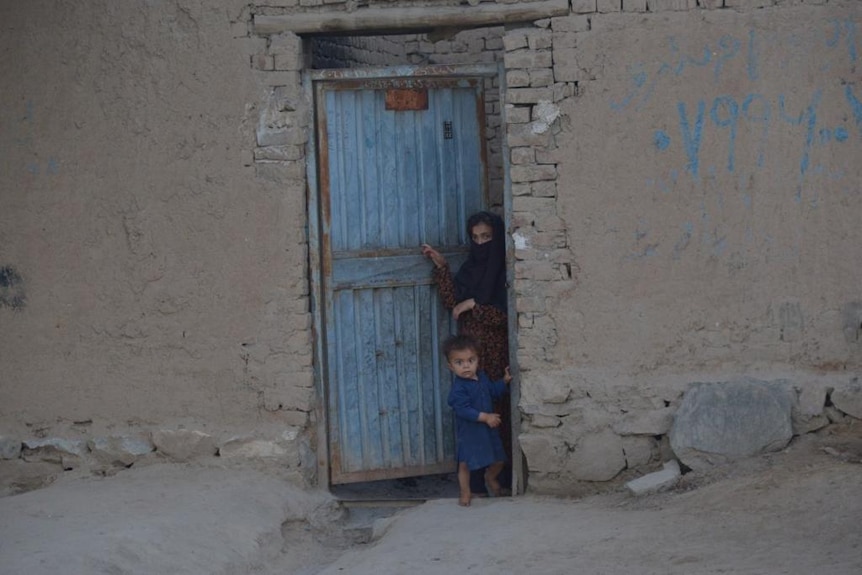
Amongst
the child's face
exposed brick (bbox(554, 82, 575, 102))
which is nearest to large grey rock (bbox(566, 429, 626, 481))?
the child's face

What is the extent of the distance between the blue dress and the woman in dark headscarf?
8.1 inches

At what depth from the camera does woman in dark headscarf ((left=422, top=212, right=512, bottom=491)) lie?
6195mm

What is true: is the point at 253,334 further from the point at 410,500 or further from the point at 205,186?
the point at 410,500

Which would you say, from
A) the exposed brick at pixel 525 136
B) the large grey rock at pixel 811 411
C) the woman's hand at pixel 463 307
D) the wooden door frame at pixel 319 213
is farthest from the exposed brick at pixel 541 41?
the large grey rock at pixel 811 411

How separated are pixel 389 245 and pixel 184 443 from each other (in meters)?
1.44

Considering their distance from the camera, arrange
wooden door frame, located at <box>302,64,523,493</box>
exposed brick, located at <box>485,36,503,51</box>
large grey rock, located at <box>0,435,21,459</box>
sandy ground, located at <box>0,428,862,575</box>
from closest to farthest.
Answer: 1. sandy ground, located at <box>0,428,862,575</box>
2. wooden door frame, located at <box>302,64,523,493</box>
3. large grey rock, located at <box>0,435,21,459</box>
4. exposed brick, located at <box>485,36,503,51</box>

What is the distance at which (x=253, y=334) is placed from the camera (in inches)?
240

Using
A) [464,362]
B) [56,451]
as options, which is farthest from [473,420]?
[56,451]

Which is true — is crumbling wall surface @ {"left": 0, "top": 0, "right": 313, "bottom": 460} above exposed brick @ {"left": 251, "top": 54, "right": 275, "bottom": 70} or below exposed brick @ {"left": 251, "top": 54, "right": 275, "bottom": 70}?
below

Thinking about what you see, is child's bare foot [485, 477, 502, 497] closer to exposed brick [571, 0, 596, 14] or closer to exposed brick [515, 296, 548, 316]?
exposed brick [515, 296, 548, 316]

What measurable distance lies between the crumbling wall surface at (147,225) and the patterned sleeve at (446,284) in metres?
0.69

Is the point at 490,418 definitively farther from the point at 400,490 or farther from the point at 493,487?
the point at 400,490

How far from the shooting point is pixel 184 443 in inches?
241

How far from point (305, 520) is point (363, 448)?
22.8 inches
